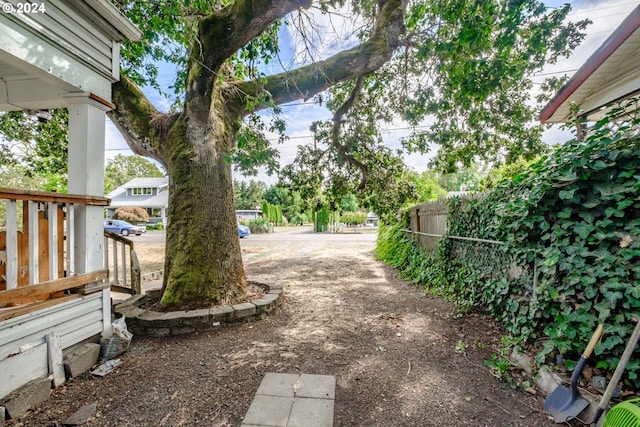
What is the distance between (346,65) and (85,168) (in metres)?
3.77

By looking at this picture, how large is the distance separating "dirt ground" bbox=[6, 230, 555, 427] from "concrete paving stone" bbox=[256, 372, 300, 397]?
100 millimetres

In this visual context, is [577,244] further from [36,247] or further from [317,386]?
[36,247]

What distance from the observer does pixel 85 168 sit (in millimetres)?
2635

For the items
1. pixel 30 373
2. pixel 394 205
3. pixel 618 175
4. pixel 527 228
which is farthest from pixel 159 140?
pixel 394 205

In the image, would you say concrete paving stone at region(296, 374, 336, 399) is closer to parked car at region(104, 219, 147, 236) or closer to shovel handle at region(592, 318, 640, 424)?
shovel handle at region(592, 318, 640, 424)

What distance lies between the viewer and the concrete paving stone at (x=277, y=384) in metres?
2.12

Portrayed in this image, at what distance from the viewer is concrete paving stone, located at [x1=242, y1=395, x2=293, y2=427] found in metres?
1.80

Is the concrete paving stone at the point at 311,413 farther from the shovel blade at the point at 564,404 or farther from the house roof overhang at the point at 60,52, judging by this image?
the house roof overhang at the point at 60,52

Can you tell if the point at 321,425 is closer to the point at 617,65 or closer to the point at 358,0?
the point at 617,65

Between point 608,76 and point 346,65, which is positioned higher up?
point 346,65

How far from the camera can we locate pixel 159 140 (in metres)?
4.25

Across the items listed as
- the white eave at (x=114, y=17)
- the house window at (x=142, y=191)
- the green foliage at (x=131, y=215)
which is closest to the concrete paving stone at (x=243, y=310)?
the white eave at (x=114, y=17)

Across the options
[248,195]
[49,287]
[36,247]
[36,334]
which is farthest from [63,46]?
[248,195]

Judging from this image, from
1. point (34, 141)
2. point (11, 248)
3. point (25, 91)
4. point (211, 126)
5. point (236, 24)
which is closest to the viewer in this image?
point (11, 248)
